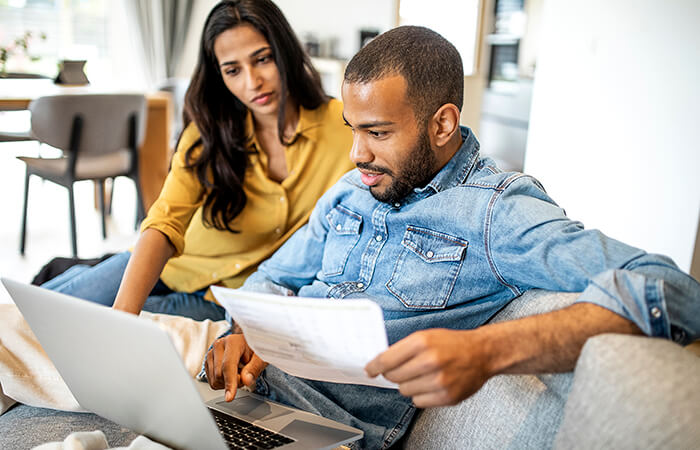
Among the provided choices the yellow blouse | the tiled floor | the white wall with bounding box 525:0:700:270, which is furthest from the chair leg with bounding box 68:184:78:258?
the white wall with bounding box 525:0:700:270

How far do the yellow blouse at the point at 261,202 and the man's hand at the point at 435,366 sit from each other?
1.03 meters

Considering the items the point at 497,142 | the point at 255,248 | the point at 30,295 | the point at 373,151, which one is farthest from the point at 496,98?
the point at 30,295

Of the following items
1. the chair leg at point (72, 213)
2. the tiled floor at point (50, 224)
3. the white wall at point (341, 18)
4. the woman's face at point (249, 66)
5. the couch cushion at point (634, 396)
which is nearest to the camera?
the couch cushion at point (634, 396)

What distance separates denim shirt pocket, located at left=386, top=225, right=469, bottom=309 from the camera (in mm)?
1101

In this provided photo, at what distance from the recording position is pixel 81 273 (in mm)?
1804

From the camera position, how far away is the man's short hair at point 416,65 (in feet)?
3.75

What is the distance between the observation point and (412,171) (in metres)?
1.17

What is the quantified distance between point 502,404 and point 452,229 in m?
0.30

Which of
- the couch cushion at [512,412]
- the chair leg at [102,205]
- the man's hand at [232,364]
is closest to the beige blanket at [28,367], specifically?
the man's hand at [232,364]

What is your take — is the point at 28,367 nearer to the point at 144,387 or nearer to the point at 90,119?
the point at 144,387

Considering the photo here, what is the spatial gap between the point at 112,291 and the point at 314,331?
1.11m

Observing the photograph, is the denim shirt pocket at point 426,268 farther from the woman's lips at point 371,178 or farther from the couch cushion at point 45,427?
the couch cushion at point 45,427

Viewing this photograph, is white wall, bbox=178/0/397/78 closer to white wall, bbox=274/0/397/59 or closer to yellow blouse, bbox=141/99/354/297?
white wall, bbox=274/0/397/59

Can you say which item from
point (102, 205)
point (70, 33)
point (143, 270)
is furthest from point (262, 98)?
point (70, 33)
